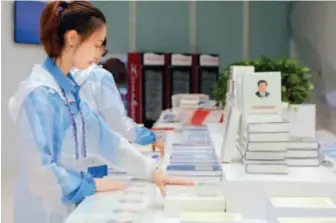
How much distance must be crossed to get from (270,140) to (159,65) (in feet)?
10.3

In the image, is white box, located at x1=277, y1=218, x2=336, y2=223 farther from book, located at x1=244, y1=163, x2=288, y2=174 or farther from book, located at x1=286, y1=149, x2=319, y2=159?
book, located at x1=286, y1=149, x2=319, y2=159

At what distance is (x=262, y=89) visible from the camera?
2.06m

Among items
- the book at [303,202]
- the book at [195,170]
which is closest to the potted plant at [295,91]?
the book at [195,170]

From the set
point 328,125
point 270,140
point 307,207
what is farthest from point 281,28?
point 307,207

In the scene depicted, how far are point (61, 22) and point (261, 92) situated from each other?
77 centimetres

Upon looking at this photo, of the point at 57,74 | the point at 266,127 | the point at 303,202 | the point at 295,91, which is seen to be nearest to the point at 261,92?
the point at 266,127

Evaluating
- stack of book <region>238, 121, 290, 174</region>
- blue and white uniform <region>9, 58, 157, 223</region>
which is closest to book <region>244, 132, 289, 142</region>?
stack of book <region>238, 121, 290, 174</region>

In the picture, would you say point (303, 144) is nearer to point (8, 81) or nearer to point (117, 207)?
point (117, 207)

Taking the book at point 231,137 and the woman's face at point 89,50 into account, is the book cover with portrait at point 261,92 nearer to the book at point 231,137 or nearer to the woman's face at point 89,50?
the book at point 231,137

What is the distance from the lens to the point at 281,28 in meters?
5.55

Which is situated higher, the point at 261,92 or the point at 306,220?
the point at 261,92

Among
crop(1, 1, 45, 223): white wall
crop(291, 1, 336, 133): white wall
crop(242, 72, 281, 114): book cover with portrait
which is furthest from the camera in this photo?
crop(291, 1, 336, 133): white wall

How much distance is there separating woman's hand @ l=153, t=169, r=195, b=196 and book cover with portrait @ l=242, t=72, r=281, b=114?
377 mm

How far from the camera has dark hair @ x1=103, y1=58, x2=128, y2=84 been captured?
16.6 ft
